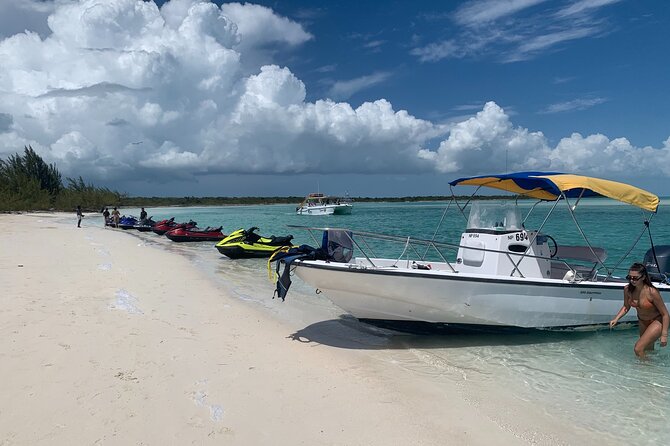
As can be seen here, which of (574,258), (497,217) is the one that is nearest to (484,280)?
(497,217)

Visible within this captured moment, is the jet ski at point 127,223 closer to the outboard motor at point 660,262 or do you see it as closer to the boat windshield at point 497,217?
the boat windshield at point 497,217

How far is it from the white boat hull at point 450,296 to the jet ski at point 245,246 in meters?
10.6

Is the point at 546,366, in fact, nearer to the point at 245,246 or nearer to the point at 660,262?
the point at 660,262

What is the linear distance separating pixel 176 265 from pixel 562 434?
43.6ft

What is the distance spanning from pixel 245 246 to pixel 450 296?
1207cm

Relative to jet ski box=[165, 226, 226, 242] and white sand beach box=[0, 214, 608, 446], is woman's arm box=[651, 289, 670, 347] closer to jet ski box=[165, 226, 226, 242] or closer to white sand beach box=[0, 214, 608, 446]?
white sand beach box=[0, 214, 608, 446]

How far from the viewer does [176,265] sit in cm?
1541

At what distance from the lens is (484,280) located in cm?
703

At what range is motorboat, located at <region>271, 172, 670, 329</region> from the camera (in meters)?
6.82

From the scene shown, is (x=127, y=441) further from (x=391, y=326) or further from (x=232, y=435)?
(x=391, y=326)

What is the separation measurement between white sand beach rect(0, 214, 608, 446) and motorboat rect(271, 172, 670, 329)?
3.23ft

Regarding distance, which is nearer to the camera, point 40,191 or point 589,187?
point 589,187

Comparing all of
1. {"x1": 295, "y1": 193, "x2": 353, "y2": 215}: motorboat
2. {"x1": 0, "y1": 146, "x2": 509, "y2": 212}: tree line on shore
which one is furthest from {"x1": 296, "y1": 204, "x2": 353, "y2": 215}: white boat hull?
{"x1": 0, "y1": 146, "x2": 509, "y2": 212}: tree line on shore

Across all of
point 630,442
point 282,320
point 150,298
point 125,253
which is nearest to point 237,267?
point 125,253
